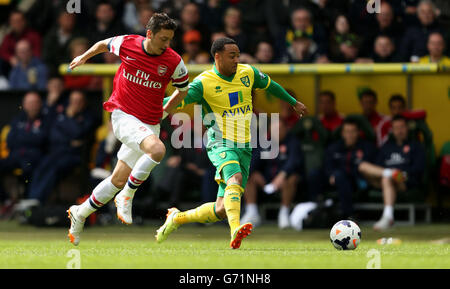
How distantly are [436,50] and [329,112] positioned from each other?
71.1 inches

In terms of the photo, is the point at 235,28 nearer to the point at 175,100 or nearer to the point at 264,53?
the point at 264,53

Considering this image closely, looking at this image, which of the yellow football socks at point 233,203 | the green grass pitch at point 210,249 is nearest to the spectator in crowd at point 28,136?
the green grass pitch at point 210,249

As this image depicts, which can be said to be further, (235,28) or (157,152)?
(235,28)

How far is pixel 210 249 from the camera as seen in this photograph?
9.56 metres

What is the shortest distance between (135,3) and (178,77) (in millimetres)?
7289

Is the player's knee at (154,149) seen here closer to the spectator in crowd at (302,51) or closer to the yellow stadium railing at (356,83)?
the yellow stadium railing at (356,83)

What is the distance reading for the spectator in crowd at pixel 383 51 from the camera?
561 inches

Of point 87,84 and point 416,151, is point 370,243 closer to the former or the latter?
point 416,151

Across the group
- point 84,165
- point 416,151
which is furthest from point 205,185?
point 416,151

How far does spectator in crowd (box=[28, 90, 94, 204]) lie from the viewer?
14.4 m

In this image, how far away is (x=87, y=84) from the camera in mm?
15688

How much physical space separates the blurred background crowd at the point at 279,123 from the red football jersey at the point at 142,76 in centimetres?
416

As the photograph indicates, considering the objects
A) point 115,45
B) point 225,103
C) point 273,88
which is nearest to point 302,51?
point 273,88

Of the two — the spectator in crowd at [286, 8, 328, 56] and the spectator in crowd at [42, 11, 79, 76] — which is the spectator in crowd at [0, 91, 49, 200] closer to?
the spectator in crowd at [42, 11, 79, 76]
